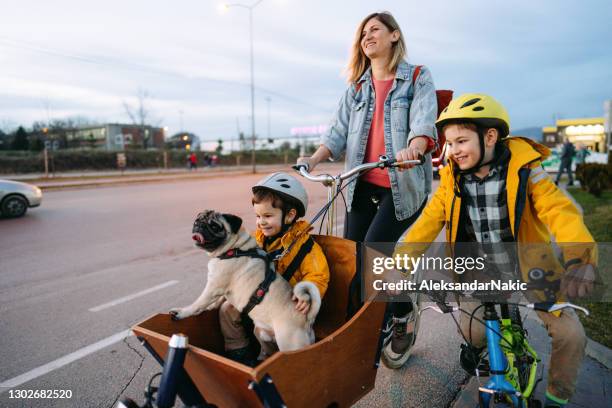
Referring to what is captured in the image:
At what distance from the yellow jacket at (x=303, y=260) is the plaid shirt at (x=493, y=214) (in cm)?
78

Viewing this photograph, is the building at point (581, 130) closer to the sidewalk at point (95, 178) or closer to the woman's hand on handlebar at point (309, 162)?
the sidewalk at point (95, 178)

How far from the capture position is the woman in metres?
2.66

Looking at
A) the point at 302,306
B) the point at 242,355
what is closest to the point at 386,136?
the point at 302,306

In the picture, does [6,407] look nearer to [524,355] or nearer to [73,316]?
[73,316]

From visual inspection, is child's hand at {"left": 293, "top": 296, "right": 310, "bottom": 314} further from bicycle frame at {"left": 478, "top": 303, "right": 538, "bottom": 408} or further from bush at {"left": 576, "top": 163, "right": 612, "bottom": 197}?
bush at {"left": 576, "top": 163, "right": 612, "bottom": 197}

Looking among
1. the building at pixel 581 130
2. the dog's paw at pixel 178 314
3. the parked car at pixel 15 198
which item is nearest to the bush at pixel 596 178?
the dog's paw at pixel 178 314

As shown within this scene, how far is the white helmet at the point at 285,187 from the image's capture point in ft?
7.55

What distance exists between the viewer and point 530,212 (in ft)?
6.42

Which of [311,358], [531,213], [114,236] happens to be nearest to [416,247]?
[531,213]

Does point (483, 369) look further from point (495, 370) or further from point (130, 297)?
point (130, 297)

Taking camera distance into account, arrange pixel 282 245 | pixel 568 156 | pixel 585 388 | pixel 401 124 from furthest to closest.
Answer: pixel 568 156, pixel 401 124, pixel 585 388, pixel 282 245

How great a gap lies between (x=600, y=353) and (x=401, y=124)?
2.04 meters

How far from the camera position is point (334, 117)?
3088 millimetres

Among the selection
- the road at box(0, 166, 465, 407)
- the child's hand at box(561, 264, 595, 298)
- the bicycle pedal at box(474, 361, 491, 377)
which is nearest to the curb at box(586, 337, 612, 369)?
the road at box(0, 166, 465, 407)
